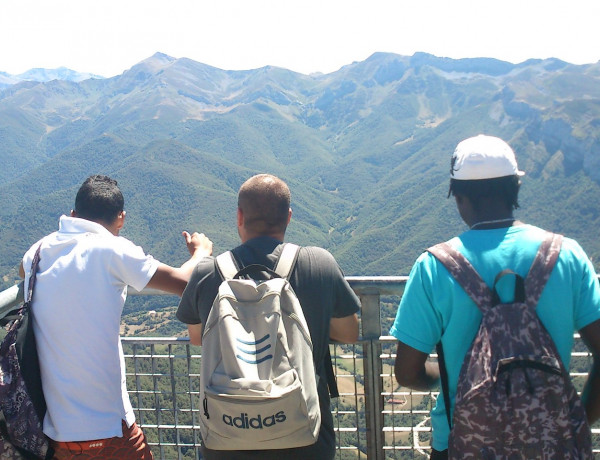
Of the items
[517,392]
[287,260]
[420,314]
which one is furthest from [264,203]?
[517,392]

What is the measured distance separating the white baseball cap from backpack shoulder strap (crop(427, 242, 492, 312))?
370 mm

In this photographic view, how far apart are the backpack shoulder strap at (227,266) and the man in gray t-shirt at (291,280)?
3cm

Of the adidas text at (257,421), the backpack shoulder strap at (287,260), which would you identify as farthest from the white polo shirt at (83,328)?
the adidas text at (257,421)

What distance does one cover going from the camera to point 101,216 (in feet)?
10.5

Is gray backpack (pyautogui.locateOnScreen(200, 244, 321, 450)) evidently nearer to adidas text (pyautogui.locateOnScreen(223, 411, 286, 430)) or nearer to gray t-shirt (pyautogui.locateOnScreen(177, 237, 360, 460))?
adidas text (pyautogui.locateOnScreen(223, 411, 286, 430))

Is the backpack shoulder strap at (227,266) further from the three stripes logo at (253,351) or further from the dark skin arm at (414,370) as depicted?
the dark skin arm at (414,370)

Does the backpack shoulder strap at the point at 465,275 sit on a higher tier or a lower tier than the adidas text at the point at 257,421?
higher

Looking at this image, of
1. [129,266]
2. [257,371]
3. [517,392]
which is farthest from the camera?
[129,266]

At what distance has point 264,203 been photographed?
2.90 m

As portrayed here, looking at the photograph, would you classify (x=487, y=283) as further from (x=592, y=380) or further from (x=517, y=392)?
(x=592, y=380)

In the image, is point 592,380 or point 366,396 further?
point 366,396

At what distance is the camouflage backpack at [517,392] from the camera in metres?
2.23

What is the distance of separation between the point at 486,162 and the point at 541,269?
53cm

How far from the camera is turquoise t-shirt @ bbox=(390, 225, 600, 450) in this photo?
2.37 meters
